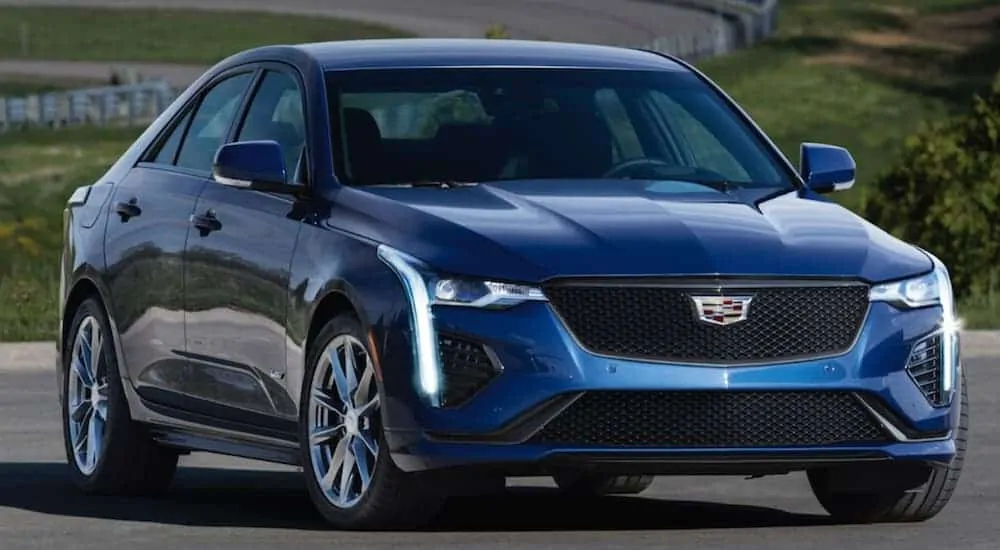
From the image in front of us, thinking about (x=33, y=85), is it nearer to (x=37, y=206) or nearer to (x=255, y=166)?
(x=37, y=206)

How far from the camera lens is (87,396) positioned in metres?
11.7

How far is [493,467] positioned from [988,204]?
1528cm

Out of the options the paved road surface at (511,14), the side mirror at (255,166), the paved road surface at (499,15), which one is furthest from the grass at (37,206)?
the paved road surface at (511,14)

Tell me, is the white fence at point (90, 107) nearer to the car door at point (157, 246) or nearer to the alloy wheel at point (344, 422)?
the car door at point (157, 246)

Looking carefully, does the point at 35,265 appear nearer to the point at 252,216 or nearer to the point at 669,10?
the point at 252,216

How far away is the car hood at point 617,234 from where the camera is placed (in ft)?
29.6

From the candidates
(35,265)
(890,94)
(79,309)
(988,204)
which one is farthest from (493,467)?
(890,94)

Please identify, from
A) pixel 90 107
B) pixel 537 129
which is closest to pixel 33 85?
pixel 90 107

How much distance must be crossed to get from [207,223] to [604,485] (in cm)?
177

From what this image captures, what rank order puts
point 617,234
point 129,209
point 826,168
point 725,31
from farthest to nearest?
point 725,31
point 129,209
point 826,168
point 617,234

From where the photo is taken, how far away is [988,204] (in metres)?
23.8

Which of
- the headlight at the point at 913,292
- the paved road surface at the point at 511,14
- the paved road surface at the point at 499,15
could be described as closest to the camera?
the headlight at the point at 913,292

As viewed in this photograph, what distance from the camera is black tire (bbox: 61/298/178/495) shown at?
11.3 meters

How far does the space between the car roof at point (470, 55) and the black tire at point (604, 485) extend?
1.48 m
